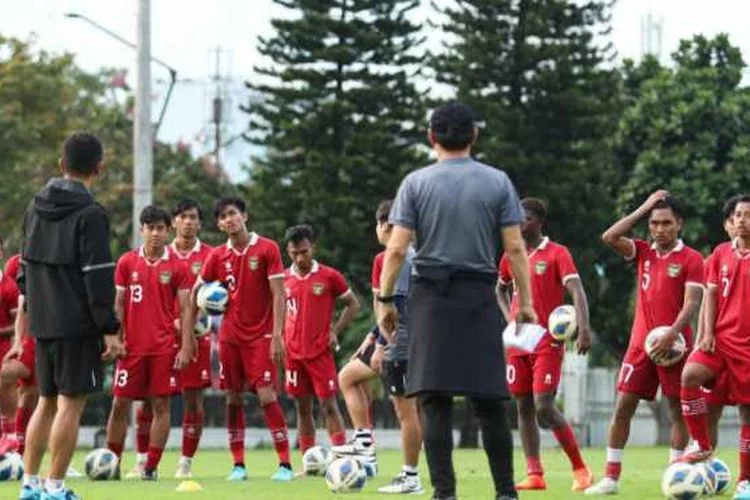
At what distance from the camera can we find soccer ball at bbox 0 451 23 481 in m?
19.5

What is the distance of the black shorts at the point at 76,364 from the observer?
48.2 ft

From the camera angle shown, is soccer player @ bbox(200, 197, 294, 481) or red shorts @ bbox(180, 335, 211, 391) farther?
red shorts @ bbox(180, 335, 211, 391)

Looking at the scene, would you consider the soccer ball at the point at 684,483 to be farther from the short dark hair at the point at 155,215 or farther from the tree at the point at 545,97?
the tree at the point at 545,97

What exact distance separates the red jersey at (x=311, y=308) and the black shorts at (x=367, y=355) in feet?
4.69

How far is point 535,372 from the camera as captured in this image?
17.9 metres

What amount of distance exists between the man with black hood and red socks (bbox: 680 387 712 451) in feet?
14.2

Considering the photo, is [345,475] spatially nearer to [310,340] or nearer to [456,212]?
[310,340]

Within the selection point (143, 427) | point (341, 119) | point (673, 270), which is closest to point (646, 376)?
point (673, 270)

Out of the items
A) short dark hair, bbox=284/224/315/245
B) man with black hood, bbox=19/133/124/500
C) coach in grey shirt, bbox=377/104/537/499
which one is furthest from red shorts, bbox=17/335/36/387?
coach in grey shirt, bbox=377/104/537/499

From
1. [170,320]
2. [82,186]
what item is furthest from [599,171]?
[82,186]

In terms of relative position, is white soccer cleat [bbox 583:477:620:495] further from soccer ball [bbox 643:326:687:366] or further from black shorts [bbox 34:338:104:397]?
black shorts [bbox 34:338:104:397]

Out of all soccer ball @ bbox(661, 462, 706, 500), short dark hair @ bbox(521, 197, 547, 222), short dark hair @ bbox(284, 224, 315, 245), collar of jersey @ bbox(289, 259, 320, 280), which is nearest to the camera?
soccer ball @ bbox(661, 462, 706, 500)

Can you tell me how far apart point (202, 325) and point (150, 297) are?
536 mm

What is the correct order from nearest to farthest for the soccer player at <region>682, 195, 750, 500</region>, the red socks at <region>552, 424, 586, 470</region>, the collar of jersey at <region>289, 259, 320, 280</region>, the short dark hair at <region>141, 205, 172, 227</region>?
the soccer player at <region>682, 195, 750, 500</region> < the red socks at <region>552, 424, 586, 470</region> < the short dark hair at <region>141, 205, 172, 227</region> < the collar of jersey at <region>289, 259, 320, 280</region>
